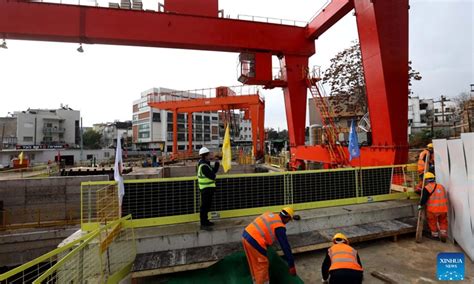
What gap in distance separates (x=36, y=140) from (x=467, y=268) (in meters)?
69.2

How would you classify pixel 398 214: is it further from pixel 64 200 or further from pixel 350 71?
pixel 350 71

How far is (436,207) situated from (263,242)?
12.9 feet

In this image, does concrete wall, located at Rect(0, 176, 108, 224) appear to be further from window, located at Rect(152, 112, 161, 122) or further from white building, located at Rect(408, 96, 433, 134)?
window, located at Rect(152, 112, 161, 122)

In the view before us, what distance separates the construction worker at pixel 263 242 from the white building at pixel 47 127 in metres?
57.0

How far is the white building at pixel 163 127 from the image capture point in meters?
56.2

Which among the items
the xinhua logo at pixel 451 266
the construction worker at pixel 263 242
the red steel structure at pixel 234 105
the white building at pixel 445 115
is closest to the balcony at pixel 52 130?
the red steel structure at pixel 234 105

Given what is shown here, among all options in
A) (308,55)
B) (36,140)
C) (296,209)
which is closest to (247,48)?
(308,55)

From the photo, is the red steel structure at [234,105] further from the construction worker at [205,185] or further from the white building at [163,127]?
the white building at [163,127]

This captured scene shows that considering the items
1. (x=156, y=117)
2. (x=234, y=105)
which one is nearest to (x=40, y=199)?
(x=234, y=105)

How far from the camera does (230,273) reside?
3672 mm

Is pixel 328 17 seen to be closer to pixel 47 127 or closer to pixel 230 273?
pixel 230 273

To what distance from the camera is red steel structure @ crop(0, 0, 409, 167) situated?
7.12m

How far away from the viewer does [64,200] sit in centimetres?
1227

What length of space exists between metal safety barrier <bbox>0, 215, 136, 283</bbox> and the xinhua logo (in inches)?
177
